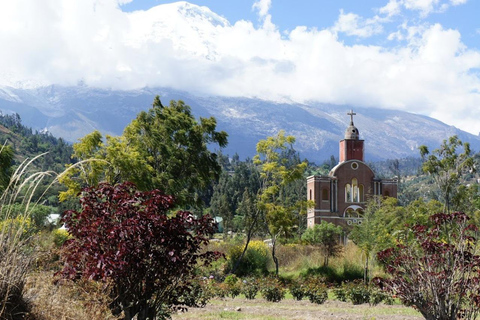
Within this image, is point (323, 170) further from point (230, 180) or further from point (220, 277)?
point (220, 277)

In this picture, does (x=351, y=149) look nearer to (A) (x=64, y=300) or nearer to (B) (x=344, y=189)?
(B) (x=344, y=189)

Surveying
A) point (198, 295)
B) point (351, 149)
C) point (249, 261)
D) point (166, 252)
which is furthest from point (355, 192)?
point (166, 252)

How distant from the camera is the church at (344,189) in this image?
5597 centimetres

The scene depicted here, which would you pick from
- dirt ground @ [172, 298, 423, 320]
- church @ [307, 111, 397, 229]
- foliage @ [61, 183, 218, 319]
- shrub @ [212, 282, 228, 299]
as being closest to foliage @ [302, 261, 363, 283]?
shrub @ [212, 282, 228, 299]

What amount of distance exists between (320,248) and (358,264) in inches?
110

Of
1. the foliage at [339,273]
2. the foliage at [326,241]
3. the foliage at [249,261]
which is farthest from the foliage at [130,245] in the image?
the foliage at [249,261]

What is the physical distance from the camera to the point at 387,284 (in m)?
8.06

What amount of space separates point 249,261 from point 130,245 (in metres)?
19.8

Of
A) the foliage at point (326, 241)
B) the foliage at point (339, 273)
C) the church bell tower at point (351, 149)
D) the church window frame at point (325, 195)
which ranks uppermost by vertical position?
the church bell tower at point (351, 149)

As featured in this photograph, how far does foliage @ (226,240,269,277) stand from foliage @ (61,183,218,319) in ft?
59.2

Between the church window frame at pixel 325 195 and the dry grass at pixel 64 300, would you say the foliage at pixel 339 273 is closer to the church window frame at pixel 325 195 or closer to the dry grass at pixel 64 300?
the dry grass at pixel 64 300

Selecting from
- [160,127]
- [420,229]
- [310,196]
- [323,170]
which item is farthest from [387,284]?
[323,170]

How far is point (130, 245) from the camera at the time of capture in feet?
20.5

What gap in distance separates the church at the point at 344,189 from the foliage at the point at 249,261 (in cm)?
2963
